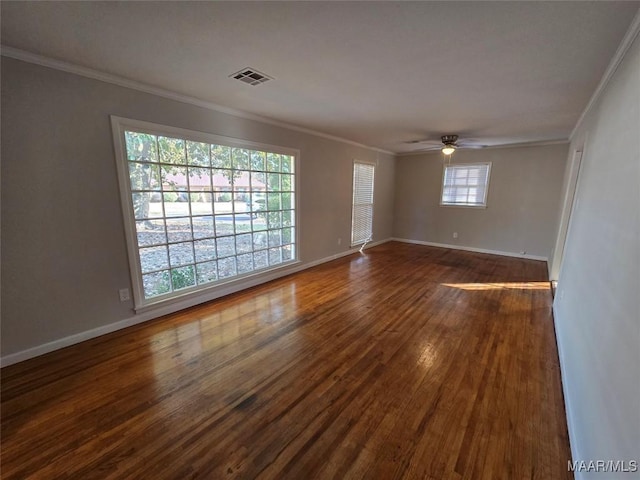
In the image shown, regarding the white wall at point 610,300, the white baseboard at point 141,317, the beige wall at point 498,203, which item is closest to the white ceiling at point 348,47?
the white wall at point 610,300

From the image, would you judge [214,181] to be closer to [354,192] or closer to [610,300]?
[354,192]

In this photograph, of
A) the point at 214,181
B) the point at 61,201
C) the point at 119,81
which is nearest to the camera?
the point at 61,201

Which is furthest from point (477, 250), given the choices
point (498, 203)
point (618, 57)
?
point (618, 57)

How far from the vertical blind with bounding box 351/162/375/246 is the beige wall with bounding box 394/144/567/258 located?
53.5 inches

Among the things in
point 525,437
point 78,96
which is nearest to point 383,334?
point 525,437

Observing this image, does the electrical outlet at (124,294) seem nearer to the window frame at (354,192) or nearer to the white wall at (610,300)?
the white wall at (610,300)

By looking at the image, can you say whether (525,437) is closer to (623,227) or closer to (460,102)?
(623,227)

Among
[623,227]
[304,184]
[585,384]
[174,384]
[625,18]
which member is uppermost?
[625,18]

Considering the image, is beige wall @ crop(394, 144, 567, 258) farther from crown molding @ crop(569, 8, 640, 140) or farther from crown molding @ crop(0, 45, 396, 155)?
crown molding @ crop(0, 45, 396, 155)

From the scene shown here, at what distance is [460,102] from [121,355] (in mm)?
4179

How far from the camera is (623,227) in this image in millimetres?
1332

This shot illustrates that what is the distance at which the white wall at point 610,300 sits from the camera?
3.40ft

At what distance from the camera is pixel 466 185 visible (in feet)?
20.9

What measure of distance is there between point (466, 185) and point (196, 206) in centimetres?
595
